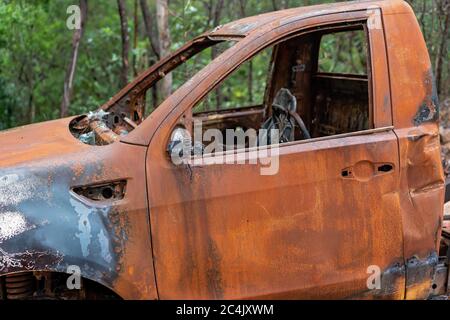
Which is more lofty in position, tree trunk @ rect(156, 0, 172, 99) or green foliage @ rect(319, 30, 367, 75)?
tree trunk @ rect(156, 0, 172, 99)

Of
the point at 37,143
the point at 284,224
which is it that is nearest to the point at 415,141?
the point at 284,224

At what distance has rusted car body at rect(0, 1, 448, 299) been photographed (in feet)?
9.37

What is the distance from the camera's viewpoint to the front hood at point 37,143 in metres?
3.00

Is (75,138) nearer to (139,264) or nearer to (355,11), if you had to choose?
(139,264)

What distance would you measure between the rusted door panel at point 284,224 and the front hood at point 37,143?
55 centimetres

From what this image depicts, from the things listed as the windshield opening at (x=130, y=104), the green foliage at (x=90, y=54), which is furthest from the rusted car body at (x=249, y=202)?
the green foliage at (x=90, y=54)

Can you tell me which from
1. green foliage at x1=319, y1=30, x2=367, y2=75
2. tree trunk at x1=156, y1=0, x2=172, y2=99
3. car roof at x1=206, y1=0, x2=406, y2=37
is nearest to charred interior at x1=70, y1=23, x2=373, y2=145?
car roof at x1=206, y1=0, x2=406, y2=37

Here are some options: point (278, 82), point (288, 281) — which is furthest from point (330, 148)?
point (278, 82)

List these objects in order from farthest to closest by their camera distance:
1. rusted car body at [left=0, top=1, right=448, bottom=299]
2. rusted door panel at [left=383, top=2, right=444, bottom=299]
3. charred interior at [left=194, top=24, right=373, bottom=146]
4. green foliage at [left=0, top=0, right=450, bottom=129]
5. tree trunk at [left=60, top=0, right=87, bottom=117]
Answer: green foliage at [left=0, top=0, right=450, bottom=129] → tree trunk at [left=60, top=0, right=87, bottom=117] → charred interior at [left=194, top=24, right=373, bottom=146] → rusted door panel at [left=383, top=2, right=444, bottom=299] → rusted car body at [left=0, top=1, right=448, bottom=299]

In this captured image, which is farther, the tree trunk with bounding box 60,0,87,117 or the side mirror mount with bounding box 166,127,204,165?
the tree trunk with bounding box 60,0,87,117

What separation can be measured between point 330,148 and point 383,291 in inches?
35.3

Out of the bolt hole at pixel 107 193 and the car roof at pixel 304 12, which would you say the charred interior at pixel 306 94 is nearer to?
the car roof at pixel 304 12

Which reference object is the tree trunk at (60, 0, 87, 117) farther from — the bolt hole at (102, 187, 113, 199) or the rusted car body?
the bolt hole at (102, 187, 113, 199)

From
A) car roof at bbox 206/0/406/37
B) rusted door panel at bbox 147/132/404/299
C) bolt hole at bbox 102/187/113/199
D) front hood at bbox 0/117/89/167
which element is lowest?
rusted door panel at bbox 147/132/404/299
